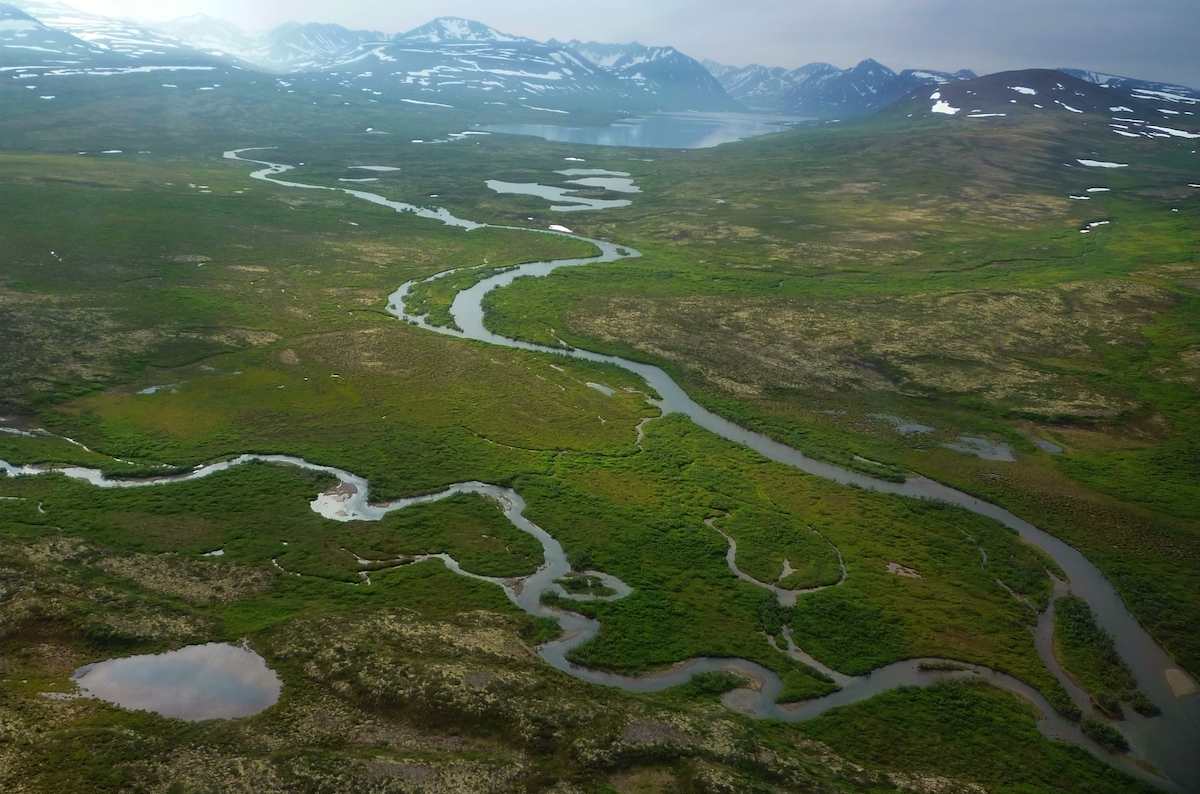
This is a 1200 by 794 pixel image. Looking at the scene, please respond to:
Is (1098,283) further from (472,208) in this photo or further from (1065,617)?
(472,208)

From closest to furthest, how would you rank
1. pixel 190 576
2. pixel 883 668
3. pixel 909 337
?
pixel 883 668, pixel 190 576, pixel 909 337

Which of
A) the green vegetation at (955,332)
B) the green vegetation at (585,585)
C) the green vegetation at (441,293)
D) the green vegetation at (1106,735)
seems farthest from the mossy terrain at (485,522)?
the green vegetation at (1106,735)

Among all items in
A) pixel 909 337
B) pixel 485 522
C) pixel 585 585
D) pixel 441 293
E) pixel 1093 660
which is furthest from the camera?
pixel 441 293

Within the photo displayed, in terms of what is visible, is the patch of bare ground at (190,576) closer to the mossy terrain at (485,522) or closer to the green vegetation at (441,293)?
the mossy terrain at (485,522)

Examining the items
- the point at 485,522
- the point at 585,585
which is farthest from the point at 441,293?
the point at 585,585

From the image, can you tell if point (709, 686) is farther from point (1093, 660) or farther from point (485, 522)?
point (1093, 660)

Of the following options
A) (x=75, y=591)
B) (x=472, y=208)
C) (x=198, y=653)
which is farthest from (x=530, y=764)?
(x=472, y=208)
